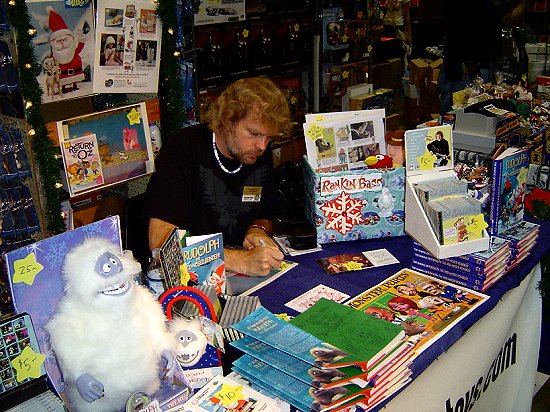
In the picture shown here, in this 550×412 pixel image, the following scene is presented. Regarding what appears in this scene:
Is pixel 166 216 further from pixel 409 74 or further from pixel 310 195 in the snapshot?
pixel 409 74

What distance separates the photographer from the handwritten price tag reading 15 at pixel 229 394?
52.5 inches

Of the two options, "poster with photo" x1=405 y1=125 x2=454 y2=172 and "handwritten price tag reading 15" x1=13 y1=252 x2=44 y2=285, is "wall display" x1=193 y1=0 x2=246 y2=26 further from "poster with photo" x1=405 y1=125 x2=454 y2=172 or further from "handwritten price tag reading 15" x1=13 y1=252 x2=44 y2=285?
"handwritten price tag reading 15" x1=13 y1=252 x2=44 y2=285

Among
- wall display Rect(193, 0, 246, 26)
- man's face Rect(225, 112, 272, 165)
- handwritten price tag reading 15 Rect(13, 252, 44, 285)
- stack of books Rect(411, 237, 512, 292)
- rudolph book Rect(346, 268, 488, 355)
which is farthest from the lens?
wall display Rect(193, 0, 246, 26)

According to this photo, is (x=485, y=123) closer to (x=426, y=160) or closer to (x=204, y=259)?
(x=426, y=160)

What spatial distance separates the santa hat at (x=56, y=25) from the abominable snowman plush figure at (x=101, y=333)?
6.63 feet

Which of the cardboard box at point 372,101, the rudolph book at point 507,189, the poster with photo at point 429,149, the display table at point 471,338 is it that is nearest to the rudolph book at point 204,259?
the display table at point 471,338

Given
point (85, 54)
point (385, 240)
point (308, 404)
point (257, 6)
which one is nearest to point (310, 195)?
point (385, 240)

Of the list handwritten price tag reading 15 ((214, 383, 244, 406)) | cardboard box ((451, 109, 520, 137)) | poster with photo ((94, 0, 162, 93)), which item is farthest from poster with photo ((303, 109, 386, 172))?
Answer: poster with photo ((94, 0, 162, 93))

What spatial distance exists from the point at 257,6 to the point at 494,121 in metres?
2.17

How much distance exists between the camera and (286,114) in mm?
2406

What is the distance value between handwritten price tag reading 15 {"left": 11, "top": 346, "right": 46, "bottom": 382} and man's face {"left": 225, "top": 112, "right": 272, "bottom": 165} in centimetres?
135

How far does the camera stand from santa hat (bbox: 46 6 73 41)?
289 centimetres

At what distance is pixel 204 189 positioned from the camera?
2453 mm

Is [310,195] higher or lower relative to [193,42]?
lower
